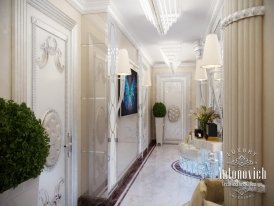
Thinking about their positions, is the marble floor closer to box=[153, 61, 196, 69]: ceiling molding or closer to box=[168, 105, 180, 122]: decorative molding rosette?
box=[168, 105, 180, 122]: decorative molding rosette

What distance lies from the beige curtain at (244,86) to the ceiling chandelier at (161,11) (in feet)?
4.25

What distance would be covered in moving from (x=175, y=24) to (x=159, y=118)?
4222 mm

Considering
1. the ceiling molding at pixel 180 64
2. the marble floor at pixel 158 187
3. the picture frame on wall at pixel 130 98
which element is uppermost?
the ceiling molding at pixel 180 64

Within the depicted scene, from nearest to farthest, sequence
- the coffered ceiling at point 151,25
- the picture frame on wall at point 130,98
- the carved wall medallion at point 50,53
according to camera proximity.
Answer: the carved wall medallion at point 50,53, the coffered ceiling at point 151,25, the picture frame on wall at point 130,98

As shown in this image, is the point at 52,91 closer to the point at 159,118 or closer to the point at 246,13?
the point at 246,13

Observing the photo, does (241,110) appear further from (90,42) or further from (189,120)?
(189,120)

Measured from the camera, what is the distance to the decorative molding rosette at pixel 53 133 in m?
2.30

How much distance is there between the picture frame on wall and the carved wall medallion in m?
1.68

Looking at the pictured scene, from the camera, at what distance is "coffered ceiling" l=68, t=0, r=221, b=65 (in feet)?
9.99

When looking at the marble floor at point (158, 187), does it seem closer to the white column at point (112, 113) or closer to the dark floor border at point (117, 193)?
the dark floor border at point (117, 193)

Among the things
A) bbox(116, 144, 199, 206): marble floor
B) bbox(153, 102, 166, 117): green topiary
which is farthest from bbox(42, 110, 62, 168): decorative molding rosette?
bbox(153, 102, 166, 117): green topiary

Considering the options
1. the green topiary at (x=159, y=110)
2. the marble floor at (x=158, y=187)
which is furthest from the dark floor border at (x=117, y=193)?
the green topiary at (x=159, y=110)

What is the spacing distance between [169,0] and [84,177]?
258 centimetres

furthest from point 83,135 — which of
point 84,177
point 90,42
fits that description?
point 90,42
